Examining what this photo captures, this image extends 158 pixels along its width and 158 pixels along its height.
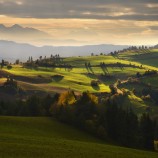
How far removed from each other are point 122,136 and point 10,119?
39.0 meters

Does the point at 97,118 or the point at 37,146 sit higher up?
the point at 37,146

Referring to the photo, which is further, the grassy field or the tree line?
the tree line

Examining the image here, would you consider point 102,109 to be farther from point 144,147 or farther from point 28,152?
point 28,152

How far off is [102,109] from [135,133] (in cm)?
1395

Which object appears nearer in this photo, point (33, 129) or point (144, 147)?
point (33, 129)

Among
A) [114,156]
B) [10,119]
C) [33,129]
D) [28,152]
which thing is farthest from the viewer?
[10,119]

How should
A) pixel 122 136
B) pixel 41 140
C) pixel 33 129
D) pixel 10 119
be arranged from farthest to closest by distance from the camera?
1. pixel 122 136
2. pixel 10 119
3. pixel 33 129
4. pixel 41 140

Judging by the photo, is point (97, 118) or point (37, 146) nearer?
point (37, 146)

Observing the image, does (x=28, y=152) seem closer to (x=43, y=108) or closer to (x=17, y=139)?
(x=17, y=139)

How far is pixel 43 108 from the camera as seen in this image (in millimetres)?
129375

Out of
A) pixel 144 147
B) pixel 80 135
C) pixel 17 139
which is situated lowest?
pixel 144 147

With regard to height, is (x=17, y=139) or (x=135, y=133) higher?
(x=17, y=139)

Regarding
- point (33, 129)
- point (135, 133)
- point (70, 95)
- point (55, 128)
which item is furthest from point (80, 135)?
point (70, 95)

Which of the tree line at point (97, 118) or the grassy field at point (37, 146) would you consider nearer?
the grassy field at point (37, 146)
